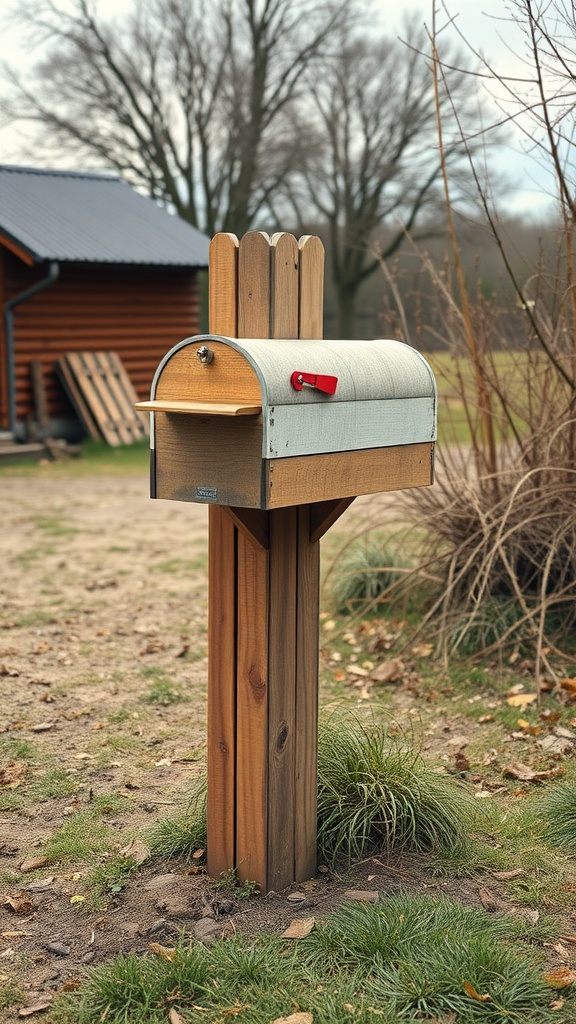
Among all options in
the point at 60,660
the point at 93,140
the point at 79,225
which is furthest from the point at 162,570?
the point at 93,140

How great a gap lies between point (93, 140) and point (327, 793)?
2513 centimetres

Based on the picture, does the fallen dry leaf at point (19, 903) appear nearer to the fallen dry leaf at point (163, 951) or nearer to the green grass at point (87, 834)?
the green grass at point (87, 834)

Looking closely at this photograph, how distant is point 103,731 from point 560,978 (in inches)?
99.8

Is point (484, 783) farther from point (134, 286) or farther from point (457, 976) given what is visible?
point (134, 286)

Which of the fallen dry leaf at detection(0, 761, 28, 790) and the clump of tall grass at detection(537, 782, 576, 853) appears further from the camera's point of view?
the fallen dry leaf at detection(0, 761, 28, 790)

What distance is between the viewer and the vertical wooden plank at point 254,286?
120 inches

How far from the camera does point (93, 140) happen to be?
26109mm

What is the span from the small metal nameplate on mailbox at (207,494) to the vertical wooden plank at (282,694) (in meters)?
0.25

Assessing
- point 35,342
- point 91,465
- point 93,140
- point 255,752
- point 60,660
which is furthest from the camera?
point 93,140

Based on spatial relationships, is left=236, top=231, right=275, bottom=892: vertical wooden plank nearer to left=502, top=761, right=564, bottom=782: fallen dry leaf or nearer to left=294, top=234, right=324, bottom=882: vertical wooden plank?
left=294, top=234, right=324, bottom=882: vertical wooden plank

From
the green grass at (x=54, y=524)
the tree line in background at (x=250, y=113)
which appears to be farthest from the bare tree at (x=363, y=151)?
the green grass at (x=54, y=524)

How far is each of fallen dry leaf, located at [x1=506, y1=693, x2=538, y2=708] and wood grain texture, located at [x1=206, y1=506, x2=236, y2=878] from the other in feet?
6.95

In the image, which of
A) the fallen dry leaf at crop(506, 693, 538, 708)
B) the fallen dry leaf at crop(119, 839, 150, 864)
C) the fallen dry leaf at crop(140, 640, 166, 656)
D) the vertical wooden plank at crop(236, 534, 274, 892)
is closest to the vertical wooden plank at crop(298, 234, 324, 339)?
the vertical wooden plank at crop(236, 534, 274, 892)

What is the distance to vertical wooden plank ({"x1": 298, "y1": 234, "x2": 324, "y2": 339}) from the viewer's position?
320 centimetres
